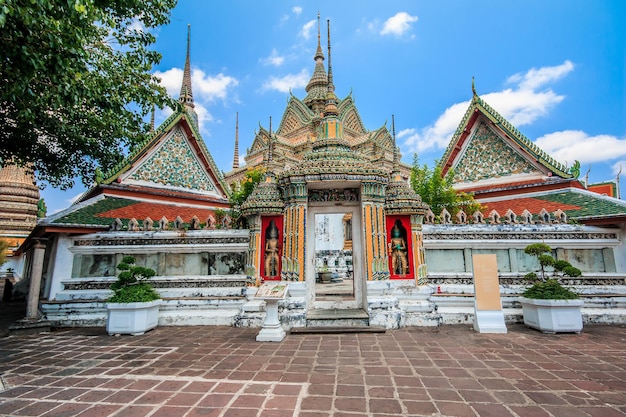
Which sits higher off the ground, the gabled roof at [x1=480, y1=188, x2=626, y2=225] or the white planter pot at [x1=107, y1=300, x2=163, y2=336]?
the gabled roof at [x1=480, y1=188, x2=626, y2=225]

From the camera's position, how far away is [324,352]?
5133mm

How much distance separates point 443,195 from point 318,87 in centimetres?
1706

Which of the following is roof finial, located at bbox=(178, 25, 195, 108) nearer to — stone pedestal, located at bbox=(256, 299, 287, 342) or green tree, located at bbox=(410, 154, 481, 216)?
green tree, located at bbox=(410, 154, 481, 216)

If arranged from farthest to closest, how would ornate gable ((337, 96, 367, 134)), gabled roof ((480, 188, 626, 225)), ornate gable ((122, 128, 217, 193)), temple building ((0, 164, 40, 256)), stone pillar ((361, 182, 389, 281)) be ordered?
ornate gable ((337, 96, 367, 134)) → temple building ((0, 164, 40, 256)) → ornate gable ((122, 128, 217, 193)) → gabled roof ((480, 188, 626, 225)) → stone pillar ((361, 182, 389, 281))

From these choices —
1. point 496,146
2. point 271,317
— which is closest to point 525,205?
point 496,146

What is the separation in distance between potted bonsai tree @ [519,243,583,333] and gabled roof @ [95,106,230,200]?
10.7m

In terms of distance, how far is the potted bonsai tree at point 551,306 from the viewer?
20.9ft

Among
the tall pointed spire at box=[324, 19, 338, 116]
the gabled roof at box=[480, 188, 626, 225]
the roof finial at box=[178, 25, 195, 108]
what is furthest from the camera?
the roof finial at box=[178, 25, 195, 108]

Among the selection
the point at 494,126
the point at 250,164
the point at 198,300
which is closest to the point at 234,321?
the point at 198,300

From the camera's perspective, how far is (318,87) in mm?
25438

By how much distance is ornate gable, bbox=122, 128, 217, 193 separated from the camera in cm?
1110

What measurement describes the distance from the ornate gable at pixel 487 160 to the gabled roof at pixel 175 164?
9.53 meters

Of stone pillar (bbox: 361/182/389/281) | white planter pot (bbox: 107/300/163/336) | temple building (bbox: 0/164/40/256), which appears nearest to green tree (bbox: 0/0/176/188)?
white planter pot (bbox: 107/300/163/336)

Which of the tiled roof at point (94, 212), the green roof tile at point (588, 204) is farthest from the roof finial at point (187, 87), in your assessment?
the green roof tile at point (588, 204)
